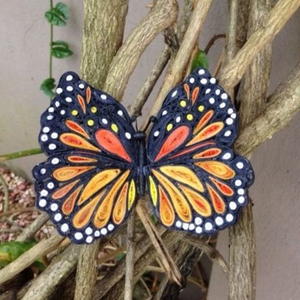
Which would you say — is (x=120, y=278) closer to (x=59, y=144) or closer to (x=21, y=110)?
(x=59, y=144)

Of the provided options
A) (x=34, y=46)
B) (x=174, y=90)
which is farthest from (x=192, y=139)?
(x=34, y=46)

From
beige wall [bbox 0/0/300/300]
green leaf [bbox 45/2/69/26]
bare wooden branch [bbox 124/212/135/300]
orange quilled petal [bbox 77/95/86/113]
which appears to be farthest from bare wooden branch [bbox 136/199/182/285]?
green leaf [bbox 45/2/69/26]

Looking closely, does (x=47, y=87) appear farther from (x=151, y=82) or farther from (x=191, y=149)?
(x=191, y=149)

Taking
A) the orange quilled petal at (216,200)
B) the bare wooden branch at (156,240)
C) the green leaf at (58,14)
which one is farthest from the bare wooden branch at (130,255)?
the green leaf at (58,14)

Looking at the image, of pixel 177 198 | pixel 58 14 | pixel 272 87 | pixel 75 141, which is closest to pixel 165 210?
pixel 177 198

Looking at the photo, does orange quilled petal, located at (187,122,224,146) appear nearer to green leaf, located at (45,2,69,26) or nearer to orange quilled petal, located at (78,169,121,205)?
orange quilled petal, located at (78,169,121,205)

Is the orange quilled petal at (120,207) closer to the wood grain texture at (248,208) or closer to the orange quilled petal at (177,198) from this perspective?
the orange quilled petal at (177,198)
